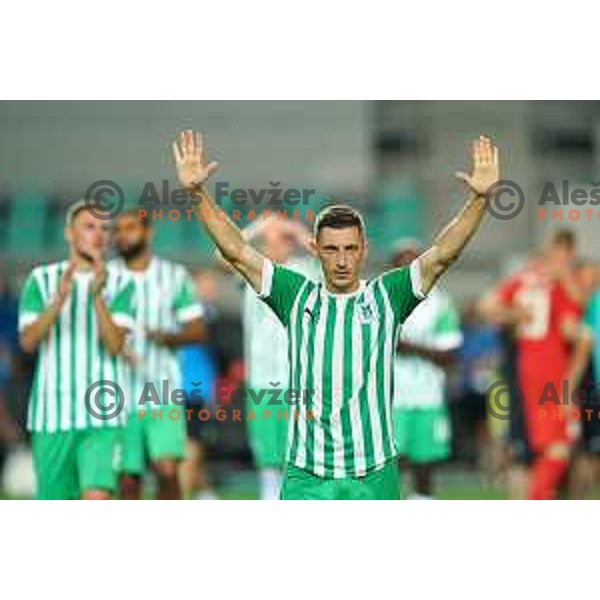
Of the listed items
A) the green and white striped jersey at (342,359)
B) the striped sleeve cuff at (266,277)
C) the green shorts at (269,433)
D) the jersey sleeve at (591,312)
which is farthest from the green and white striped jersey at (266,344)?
the striped sleeve cuff at (266,277)

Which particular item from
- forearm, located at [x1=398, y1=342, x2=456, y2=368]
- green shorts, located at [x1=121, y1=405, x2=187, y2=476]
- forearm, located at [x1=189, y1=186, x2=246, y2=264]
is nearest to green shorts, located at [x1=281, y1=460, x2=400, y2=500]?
forearm, located at [x1=189, y1=186, x2=246, y2=264]

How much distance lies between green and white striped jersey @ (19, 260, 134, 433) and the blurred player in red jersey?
349cm

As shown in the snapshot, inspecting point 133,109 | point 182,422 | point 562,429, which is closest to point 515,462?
point 562,429

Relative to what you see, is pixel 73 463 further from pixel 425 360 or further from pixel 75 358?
pixel 425 360

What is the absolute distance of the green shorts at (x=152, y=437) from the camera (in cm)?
954

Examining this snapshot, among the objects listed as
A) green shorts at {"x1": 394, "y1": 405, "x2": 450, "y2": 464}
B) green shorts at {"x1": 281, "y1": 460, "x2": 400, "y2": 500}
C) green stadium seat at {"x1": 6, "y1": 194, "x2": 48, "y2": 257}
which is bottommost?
green shorts at {"x1": 281, "y1": 460, "x2": 400, "y2": 500}

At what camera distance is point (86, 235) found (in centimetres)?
889

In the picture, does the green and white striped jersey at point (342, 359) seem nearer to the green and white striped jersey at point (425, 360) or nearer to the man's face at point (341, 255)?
the man's face at point (341, 255)

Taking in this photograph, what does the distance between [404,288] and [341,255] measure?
26 cm

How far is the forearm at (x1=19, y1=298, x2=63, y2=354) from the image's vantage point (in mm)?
8664

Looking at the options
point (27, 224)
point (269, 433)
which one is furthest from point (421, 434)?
point (27, 224)

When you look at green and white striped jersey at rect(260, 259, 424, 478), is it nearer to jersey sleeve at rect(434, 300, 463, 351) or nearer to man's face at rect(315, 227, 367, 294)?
man's face at rect(315, 227, 367, 294)

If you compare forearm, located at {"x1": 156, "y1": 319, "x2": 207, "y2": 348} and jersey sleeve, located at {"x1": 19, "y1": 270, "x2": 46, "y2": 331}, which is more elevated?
jersey sleeve, located at {"x1": 19, "y1": 270, "x2": 46, "y2": 331}
